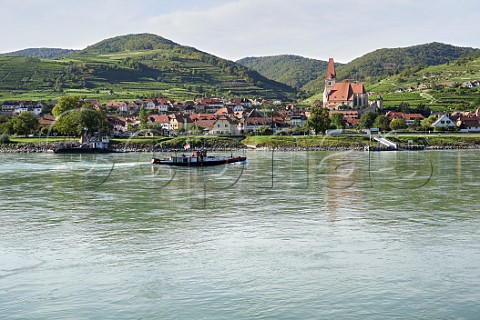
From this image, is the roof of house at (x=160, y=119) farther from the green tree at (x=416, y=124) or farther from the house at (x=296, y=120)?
the green tree at (x=416, y=124)

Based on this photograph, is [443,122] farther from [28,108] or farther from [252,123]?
[28,108]

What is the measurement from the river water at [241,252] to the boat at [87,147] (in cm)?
3703

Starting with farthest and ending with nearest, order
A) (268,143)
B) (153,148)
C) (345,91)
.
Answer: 1. (345,91)
2. (268,143)
3. (153,148)

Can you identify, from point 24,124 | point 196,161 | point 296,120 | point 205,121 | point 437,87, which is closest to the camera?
point 196,161

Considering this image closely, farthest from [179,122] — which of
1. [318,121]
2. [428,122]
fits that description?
[428,122]

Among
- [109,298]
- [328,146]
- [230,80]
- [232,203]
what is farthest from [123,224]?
[230,80]

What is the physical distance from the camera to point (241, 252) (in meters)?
16.7

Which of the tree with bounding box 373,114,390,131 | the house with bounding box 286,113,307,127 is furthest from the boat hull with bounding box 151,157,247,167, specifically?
the house with bounding box 286,113,307,127

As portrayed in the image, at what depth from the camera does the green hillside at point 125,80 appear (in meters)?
137

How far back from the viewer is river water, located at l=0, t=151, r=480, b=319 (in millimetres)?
12672

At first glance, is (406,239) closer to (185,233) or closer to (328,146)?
(185,233)

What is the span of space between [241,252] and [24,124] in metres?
70.7

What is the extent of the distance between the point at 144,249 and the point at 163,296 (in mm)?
4117

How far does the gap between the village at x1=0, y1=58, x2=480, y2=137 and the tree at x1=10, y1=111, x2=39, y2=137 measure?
2172mm
